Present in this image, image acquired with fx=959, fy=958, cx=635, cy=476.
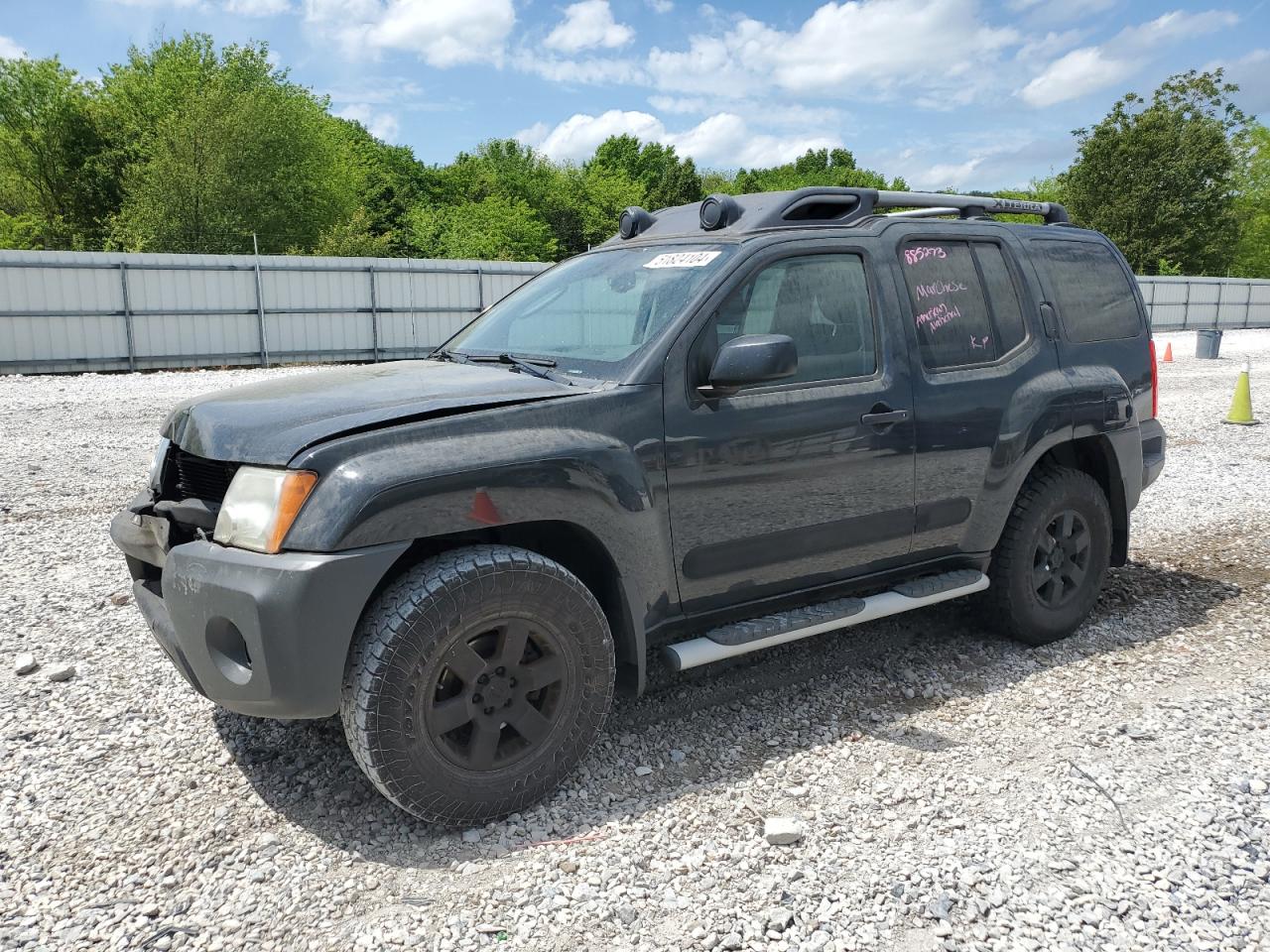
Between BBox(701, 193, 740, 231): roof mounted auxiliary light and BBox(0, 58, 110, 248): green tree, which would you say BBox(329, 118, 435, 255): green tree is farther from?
BBox(701, 193, 740, 231): roof mounted auxiliary light

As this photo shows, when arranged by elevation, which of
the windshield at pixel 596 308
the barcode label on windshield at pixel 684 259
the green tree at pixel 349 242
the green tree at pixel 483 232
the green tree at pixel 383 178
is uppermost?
the green tree at pixel 383 178

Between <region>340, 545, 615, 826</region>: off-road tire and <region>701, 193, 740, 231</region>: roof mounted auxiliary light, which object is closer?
<region>340, 545, 615, 826</region>: off-road tire

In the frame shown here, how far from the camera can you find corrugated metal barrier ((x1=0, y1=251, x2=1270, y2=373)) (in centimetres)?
1852

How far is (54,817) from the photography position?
9.93 feet

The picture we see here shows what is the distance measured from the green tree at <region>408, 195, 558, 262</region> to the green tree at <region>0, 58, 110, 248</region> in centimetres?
1717

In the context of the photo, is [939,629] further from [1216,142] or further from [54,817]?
[1216,142]

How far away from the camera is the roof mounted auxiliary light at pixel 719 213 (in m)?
3.88

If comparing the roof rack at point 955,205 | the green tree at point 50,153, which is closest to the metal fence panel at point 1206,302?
the roof rack at point 955,205

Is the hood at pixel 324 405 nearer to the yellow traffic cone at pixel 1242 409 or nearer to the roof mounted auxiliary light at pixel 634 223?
the roof mounted auxiliary light at pixel 634 223

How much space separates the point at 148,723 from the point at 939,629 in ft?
11.7

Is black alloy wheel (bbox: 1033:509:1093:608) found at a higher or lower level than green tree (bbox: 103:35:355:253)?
lower

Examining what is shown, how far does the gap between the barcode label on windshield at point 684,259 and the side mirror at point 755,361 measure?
528 mm

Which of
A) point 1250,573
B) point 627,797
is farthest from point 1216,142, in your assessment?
point 627,797

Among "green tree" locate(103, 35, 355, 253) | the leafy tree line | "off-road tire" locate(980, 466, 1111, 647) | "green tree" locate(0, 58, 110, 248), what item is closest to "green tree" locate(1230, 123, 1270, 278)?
the leafy tree line
